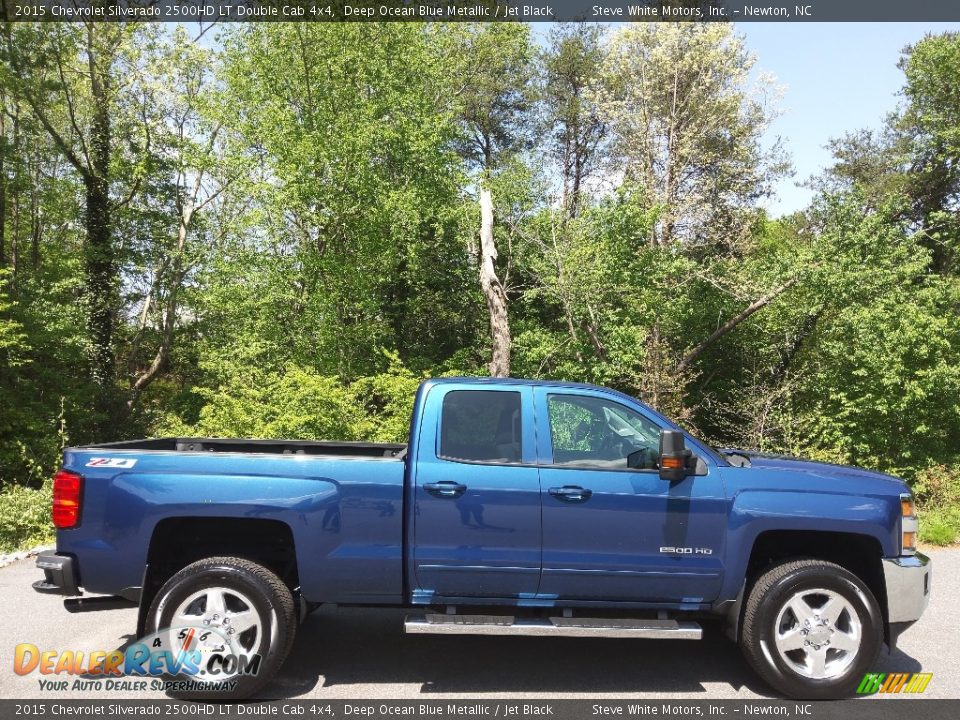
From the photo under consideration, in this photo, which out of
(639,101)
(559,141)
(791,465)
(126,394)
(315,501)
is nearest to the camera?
(315,501)

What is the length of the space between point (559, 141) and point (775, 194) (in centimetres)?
1253

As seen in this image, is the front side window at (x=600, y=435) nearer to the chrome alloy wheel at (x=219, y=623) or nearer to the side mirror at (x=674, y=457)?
the side mirror at (x=674, y=457)

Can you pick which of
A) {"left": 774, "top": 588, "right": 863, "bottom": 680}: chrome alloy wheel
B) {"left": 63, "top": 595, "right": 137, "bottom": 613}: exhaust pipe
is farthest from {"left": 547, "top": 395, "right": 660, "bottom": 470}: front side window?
{"left": 63, "top": 595, "right": 137, "bottom": 613}: exhaust pipe

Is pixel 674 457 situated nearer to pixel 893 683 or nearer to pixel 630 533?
pixel 630 533

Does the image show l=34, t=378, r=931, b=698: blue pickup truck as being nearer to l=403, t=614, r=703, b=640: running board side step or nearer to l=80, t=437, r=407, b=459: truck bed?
l=403, t=614, r=703, b=640: running board side step

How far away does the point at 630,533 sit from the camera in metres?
4.41

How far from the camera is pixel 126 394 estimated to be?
23156 mm

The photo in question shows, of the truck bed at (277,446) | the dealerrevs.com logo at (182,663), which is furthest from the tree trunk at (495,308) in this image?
the dealerrevs.com logo at (182,663)

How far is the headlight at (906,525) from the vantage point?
455 centimetres

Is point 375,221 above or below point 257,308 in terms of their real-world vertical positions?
above

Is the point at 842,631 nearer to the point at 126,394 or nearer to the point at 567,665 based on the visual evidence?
the point at 567,665

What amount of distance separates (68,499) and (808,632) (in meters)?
4.53

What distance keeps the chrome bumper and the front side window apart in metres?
1.56

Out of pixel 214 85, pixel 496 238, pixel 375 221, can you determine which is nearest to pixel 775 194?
pixel 496 238
